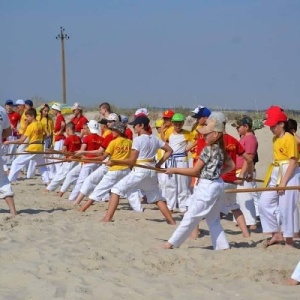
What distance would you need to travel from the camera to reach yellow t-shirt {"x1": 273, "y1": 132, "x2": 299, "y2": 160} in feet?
30.6

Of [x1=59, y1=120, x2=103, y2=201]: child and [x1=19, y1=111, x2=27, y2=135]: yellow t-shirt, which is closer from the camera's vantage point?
[x1=59, y1=120, x2=103, y2=201]: child

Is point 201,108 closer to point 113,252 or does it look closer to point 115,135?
point 115,135

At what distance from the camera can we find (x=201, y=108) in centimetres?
1168

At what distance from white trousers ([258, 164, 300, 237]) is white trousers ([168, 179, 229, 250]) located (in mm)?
822

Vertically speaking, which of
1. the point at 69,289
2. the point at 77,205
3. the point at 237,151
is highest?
the point at 237,151

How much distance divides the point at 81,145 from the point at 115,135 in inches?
108

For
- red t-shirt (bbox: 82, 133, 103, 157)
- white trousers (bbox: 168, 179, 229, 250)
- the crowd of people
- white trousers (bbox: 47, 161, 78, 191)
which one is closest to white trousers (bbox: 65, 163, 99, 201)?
the crowd of people

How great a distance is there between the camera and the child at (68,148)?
1493 centimetres

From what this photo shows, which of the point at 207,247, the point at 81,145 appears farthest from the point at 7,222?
the point at 81,145

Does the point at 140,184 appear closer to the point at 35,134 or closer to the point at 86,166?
the point at 86,166

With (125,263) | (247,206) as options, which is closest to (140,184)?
(247,206)

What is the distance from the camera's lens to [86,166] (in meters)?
14.4

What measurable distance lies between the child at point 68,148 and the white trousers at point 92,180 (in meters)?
1.79

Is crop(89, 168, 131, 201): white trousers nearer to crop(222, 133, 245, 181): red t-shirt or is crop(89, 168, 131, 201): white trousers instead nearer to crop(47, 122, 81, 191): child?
crop(222, 133, 245, 181): red t-shirt
